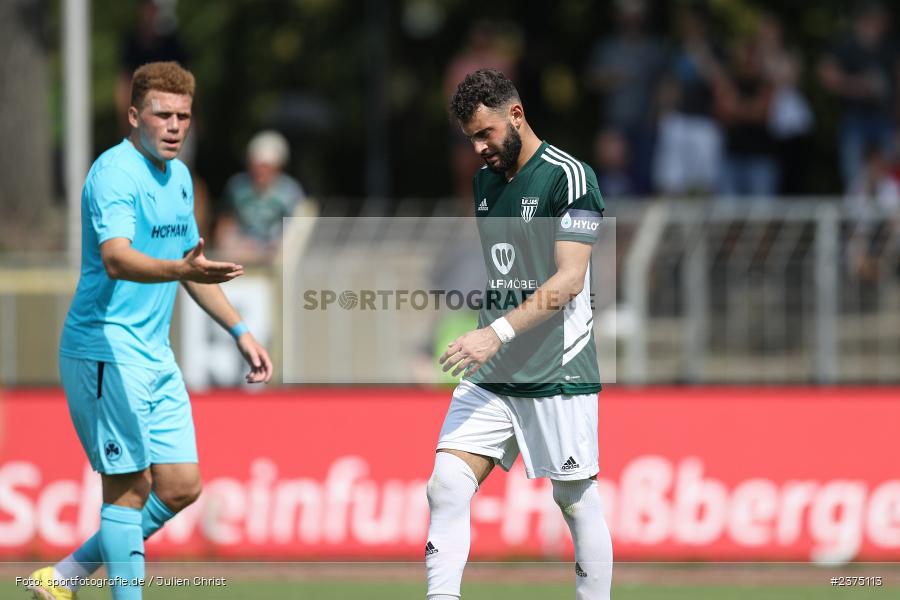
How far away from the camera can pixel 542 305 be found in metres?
6.70

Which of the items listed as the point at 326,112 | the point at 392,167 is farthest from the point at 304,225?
the point at 326,112

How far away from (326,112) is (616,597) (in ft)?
52.5

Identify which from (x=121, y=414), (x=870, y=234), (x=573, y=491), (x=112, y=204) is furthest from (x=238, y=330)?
(x=870, y=234)

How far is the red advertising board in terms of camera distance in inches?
413

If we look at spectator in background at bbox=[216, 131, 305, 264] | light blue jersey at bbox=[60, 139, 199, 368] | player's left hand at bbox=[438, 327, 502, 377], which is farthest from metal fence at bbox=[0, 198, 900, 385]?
player's left hand at bbox=[438, 327, 502, 377]

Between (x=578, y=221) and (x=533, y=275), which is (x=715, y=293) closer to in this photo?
(x=533, y=275)

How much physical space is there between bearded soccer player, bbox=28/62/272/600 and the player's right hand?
0.48m

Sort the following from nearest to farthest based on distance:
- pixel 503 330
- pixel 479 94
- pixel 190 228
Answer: pixel 503 330
pixel 479 94
pixel 190 228

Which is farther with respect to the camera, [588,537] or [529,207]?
[588,537]

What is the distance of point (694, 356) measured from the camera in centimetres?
1240

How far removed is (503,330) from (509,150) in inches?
32.7

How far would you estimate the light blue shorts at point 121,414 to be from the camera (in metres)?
7.20

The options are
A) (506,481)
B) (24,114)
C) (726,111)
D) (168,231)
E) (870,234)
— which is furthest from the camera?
(24,114)

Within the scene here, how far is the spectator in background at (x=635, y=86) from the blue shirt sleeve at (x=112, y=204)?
8405 millimetres
